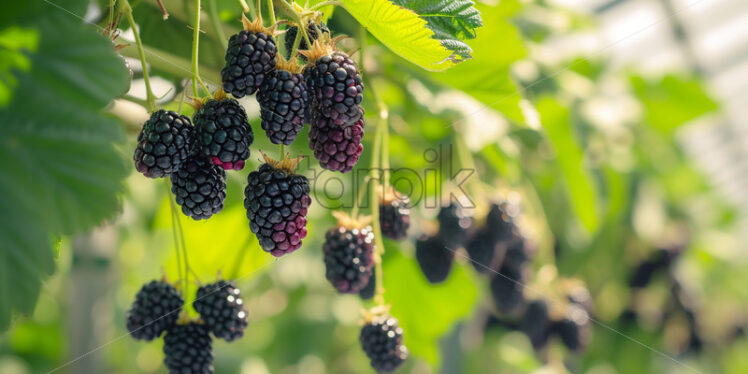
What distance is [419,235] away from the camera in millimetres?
1134

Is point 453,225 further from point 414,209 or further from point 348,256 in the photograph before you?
point 348,256

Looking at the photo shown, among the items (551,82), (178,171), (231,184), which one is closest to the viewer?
(178,171)

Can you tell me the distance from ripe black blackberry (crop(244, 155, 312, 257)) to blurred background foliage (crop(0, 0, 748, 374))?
1.5 inches

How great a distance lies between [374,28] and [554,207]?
5.69ft

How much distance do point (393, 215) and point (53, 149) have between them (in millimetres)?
498

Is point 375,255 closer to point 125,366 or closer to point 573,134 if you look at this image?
point 573,134

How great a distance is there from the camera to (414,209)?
1053 millimetres

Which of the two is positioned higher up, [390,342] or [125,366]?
[390,342]

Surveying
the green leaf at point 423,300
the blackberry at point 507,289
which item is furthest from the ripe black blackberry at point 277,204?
the blackberry at point 507,289

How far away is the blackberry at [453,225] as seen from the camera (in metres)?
1.08

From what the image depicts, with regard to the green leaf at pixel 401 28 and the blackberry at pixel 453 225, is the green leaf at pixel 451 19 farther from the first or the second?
the blackberry at pixel 453 225

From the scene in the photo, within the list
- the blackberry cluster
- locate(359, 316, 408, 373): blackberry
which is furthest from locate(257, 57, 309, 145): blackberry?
locate(359, 316, 408, 373): blackberry

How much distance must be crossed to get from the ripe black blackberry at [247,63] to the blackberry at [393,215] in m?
0.34

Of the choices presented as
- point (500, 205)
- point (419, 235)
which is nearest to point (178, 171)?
point (419, 235)
